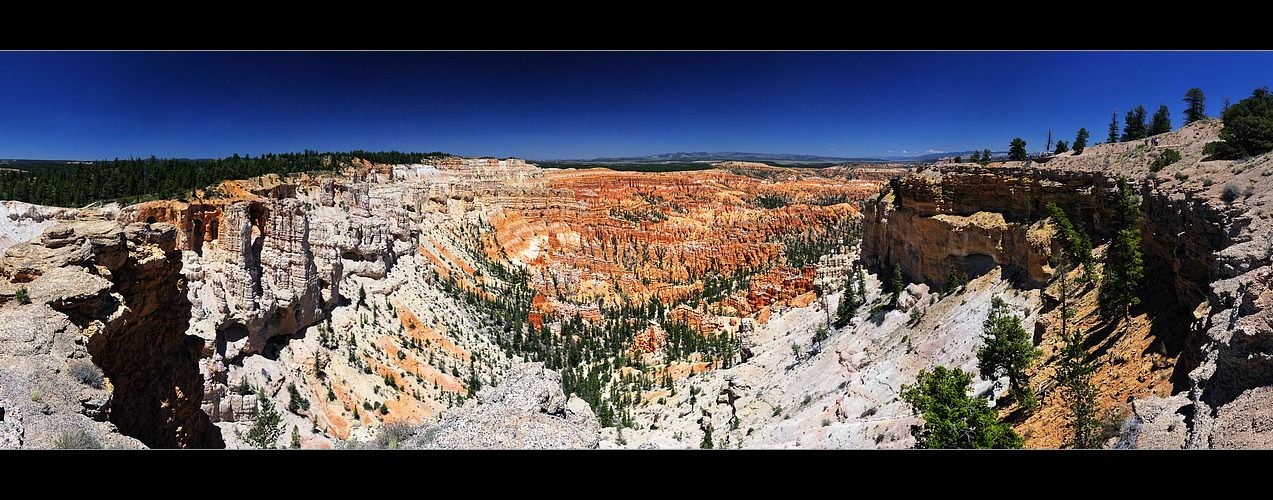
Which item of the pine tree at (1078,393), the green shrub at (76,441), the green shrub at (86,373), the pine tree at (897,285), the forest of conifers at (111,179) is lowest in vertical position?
the pine tree at (897,285)

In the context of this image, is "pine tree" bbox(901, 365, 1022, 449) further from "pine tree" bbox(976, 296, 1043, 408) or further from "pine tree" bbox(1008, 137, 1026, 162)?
"pine tree" bbox(1008, 137, 1026, 162)

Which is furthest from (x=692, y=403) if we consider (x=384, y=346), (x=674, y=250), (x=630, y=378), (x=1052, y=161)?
(x=674, y=250)

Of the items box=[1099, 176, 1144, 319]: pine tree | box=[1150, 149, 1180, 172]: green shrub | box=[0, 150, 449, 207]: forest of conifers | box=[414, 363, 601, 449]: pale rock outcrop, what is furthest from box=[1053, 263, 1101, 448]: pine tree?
box=[0, 150, 449, 207]: forest of conifers

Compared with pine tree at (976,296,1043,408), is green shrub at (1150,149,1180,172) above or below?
above

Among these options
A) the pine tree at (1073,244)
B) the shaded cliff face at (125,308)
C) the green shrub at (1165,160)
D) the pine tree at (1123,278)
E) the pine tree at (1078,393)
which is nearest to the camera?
the shaded cliff face at (125,308)

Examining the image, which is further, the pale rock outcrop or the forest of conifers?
the forest of conifers

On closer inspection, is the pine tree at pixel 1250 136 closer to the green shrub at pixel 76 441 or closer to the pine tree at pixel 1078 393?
the pine tree at pixel 1078 393

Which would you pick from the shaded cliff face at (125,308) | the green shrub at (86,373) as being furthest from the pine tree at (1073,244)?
the shaded cliff face at (125,308)

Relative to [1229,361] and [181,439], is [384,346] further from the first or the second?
[1229,361]
